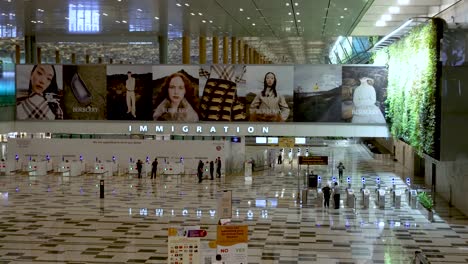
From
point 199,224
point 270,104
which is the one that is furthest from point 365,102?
point 199,224

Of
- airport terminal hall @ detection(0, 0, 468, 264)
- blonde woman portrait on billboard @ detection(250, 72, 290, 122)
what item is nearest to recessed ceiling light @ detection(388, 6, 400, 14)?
airport terminal hall @ detection(0, 0, 468, 264)

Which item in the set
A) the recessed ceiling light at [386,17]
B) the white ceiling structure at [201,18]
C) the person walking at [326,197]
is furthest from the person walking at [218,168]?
the person walking at [326,197]

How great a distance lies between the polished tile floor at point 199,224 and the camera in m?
17.1

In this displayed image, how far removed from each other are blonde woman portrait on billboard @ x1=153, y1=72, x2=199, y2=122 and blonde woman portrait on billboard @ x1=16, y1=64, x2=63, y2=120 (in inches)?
233

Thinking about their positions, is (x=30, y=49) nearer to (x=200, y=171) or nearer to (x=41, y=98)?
(x=41, y=98)

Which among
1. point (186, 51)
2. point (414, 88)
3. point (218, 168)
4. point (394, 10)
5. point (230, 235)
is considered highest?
point (394, 10)

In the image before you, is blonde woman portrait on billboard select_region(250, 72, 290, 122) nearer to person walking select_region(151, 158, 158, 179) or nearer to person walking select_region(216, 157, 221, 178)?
person walking select_region(216, 157, 221, 178)

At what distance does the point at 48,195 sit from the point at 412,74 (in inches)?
578

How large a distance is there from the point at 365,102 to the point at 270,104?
15.8ft

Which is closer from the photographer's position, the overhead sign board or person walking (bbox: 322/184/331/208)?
person walking (bbox: 322/184/331/208)

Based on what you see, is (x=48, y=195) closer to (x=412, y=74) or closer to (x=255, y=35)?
(x=412, y=74)

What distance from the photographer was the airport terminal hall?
18.8 m

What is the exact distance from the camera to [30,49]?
44781mm

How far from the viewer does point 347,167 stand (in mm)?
43219
